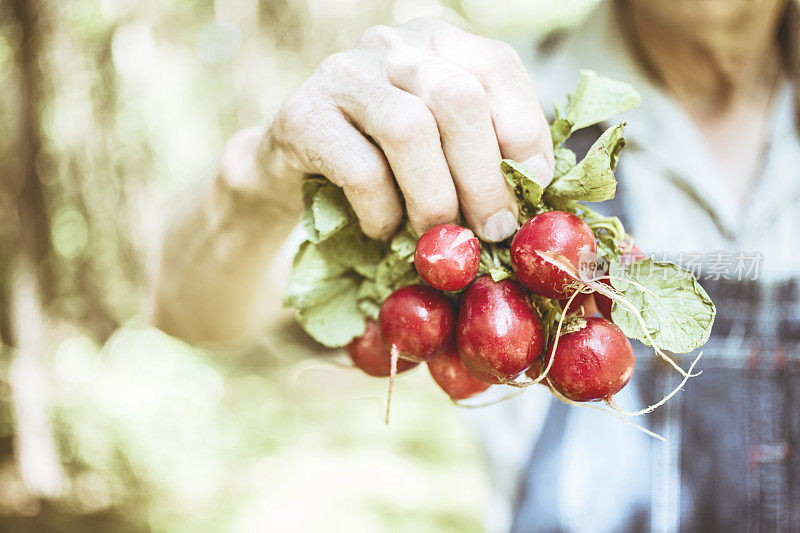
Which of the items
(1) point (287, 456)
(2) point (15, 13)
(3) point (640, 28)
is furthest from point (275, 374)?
(3) point (640, 28)

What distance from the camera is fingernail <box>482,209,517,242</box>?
64cm

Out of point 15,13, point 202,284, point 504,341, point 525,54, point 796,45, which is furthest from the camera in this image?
point 15,13

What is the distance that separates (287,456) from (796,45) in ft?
9.61

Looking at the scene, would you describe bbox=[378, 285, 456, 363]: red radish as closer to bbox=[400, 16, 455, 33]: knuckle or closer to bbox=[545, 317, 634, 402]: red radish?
bbox=[545, 317, 634, 402]: red radish

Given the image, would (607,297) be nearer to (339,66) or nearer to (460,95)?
(460,95)

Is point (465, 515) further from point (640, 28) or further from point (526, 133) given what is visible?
point (526, 133)

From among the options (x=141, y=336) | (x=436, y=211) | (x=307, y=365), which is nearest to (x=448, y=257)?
(x=436, y=211)

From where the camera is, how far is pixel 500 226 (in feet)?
2.11

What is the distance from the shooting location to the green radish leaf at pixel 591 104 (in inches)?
28.1

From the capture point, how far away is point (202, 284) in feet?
3.75

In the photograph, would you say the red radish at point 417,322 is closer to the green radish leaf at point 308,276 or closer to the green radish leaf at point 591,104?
the green radish leaf at point 308,276

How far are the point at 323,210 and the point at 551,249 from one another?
0.26 meters

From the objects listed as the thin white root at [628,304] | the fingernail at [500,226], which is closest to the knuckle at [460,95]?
the fingernail at [500,226]

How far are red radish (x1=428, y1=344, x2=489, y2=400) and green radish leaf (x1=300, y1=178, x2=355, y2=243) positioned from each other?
0.20 meters
